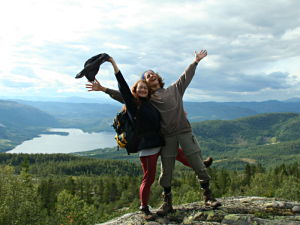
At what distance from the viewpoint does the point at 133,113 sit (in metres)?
8.42

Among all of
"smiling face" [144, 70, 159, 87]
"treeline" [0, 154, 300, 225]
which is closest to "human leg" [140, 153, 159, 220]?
"smiling face" [144, 70, 159, 87]

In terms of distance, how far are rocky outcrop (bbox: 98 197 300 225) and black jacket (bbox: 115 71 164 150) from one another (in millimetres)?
2823

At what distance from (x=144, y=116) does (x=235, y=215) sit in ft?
14.9

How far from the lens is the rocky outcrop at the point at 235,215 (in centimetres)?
863

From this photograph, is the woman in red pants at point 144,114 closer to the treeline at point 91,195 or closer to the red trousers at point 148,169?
the red trousers at point 148,169

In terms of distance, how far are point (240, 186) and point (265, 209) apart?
263ft

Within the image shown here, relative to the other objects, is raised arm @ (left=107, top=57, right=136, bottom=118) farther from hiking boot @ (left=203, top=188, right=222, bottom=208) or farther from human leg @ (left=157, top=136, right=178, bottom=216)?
hiking boot @ (left=203, top=188, right=222, bottom=208)

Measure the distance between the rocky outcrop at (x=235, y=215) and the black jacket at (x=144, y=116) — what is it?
9.26 feet

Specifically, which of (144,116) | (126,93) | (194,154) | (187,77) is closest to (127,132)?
(144,116)

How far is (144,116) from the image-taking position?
8.38 metres

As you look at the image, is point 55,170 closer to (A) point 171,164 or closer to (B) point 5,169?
(B) point 5,169

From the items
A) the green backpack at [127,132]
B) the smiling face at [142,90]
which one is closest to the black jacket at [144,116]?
the green backpack at [127,132]

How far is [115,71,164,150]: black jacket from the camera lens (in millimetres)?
8328

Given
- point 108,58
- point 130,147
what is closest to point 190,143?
point 130,147
